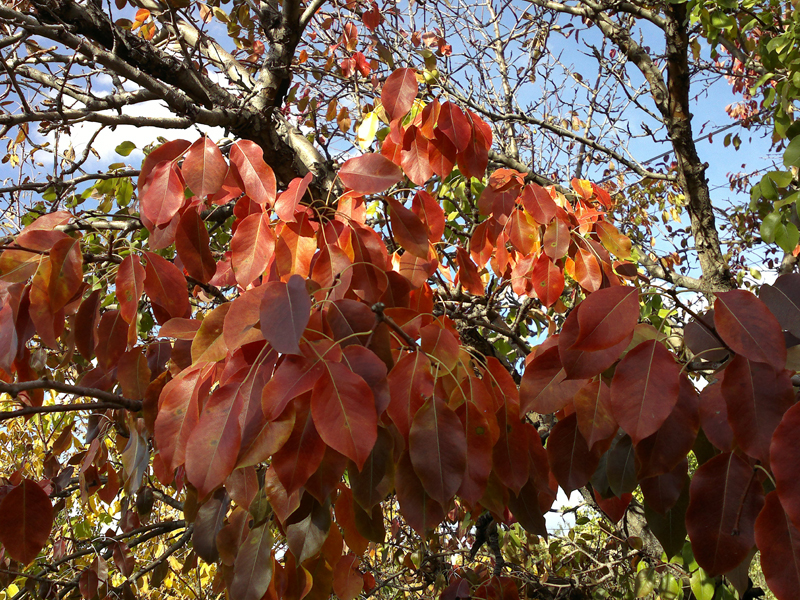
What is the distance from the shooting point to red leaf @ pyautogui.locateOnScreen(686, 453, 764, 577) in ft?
2.03

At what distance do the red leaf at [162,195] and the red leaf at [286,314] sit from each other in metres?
0.45

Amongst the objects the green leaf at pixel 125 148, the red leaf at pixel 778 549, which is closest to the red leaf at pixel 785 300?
the red leaf at pixel 778 549

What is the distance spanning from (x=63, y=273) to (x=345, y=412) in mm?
627

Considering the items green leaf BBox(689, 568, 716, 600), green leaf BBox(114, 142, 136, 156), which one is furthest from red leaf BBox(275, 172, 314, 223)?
green leaf BBox(689, 568, 716, 600)

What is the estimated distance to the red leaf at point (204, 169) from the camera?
1.02m

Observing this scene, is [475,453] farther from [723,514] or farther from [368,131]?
[368,131]

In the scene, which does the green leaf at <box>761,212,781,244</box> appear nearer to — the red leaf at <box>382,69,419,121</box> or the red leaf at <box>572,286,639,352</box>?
the red leaf at <box>382,69,419,121</box>

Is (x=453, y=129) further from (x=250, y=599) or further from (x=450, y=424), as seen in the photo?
(x=250, y=599)

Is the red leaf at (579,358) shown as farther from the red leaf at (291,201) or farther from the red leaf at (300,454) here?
the red leaf at (291,201)

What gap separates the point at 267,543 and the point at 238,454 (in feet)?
0.93

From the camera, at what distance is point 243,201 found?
49.9 inches

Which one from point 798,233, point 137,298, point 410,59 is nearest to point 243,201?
point 137,298

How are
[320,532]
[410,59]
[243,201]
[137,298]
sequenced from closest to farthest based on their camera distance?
[320,532] < [137,298] < [243,201] < [410,59]

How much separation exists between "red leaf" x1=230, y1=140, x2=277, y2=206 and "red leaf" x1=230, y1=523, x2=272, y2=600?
588 millimetres
